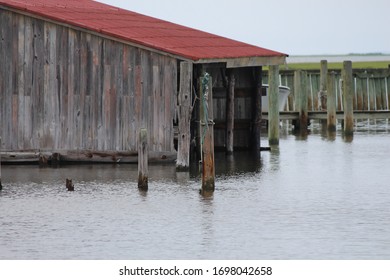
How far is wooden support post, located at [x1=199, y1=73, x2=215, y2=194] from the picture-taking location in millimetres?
31344

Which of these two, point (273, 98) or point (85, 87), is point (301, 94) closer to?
point (273, 98)

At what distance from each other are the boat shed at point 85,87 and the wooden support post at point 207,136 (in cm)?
389

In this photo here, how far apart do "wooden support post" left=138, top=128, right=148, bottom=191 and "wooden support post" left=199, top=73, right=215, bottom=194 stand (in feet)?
3.81

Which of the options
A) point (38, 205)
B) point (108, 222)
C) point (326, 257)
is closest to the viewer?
point (326, 257)

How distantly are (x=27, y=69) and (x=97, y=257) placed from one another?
13.4 meters

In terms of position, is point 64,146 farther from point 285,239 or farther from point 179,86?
point 285,239

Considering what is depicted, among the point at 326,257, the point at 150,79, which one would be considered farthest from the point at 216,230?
the point at 150,79

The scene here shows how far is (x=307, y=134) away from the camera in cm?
5462

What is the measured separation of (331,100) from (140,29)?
43.6 feet

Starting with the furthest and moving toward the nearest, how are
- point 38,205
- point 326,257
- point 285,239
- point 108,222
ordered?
point 38,205 < point 108,222 < point 285,239 < point 326,257

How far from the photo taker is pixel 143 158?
105 ft

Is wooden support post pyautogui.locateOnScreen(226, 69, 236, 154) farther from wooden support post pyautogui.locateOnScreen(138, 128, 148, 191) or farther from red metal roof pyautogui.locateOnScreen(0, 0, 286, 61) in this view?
wooden support post pyautogui.locateOnScreen(138, 128, 148, 191)

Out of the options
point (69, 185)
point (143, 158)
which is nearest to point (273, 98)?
point (69, 185)

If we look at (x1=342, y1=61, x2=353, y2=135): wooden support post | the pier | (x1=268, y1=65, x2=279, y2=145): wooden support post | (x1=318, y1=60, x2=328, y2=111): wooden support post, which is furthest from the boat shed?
(x1=318, y1=60, x2=328, y2=111): wooden support post
